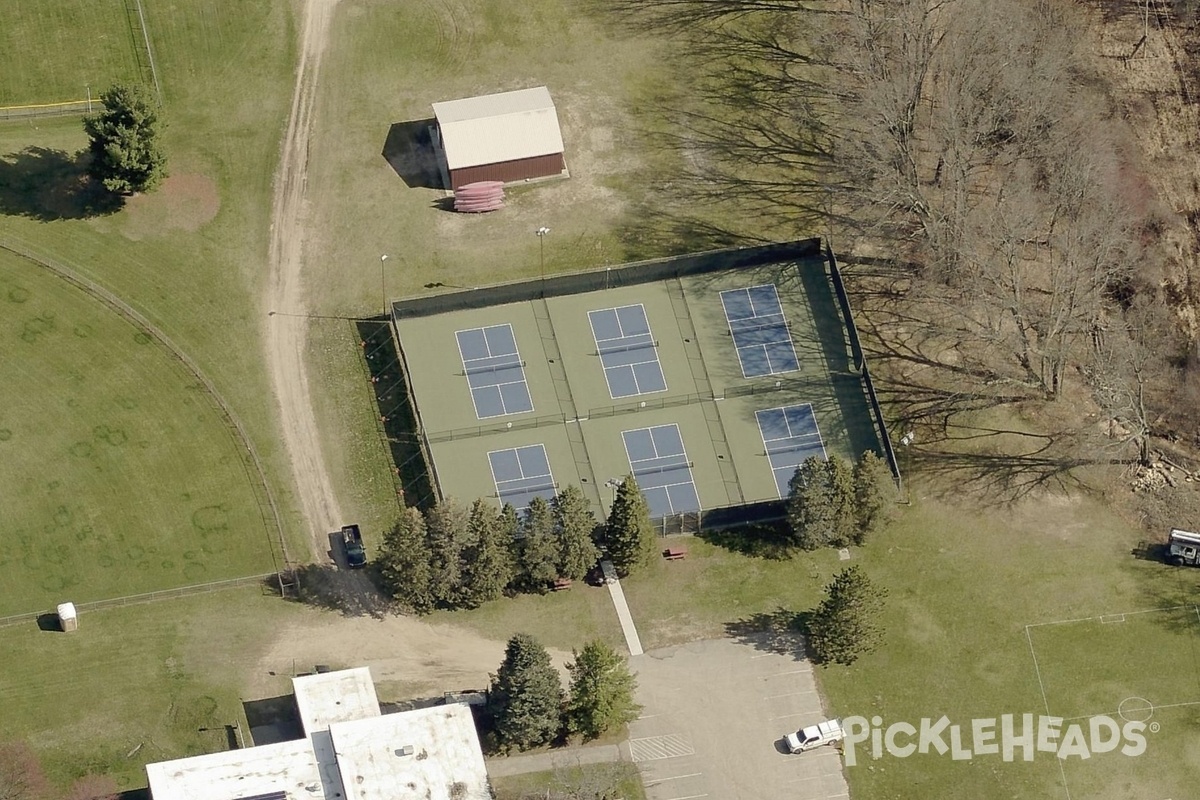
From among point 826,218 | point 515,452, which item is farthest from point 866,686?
point 826,218

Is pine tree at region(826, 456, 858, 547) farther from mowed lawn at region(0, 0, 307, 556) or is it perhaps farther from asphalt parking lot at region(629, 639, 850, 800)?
mowed lawn at region(0, 0, 307, 556)

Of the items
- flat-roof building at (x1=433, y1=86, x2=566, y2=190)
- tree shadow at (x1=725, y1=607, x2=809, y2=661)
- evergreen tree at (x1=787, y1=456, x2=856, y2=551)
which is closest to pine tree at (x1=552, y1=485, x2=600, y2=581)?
tree shadow at (x1=725, y1=607, x2=809, y2=661)

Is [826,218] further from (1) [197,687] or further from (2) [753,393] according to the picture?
(1) [197,687]

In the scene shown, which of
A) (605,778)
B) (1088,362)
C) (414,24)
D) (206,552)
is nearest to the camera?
(605,778)

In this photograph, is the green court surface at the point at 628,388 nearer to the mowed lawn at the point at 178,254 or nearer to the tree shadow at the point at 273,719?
the mowed lawn at the point at 178,254

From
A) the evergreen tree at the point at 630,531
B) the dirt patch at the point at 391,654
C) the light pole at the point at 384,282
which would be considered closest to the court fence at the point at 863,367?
the evergreen tree at the point at 630,531

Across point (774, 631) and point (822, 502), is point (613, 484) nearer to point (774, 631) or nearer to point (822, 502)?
point (822, 502)

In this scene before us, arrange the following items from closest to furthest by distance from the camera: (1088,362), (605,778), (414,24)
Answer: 1. (605,778)
2. (1088,362)
3. (414,24)
